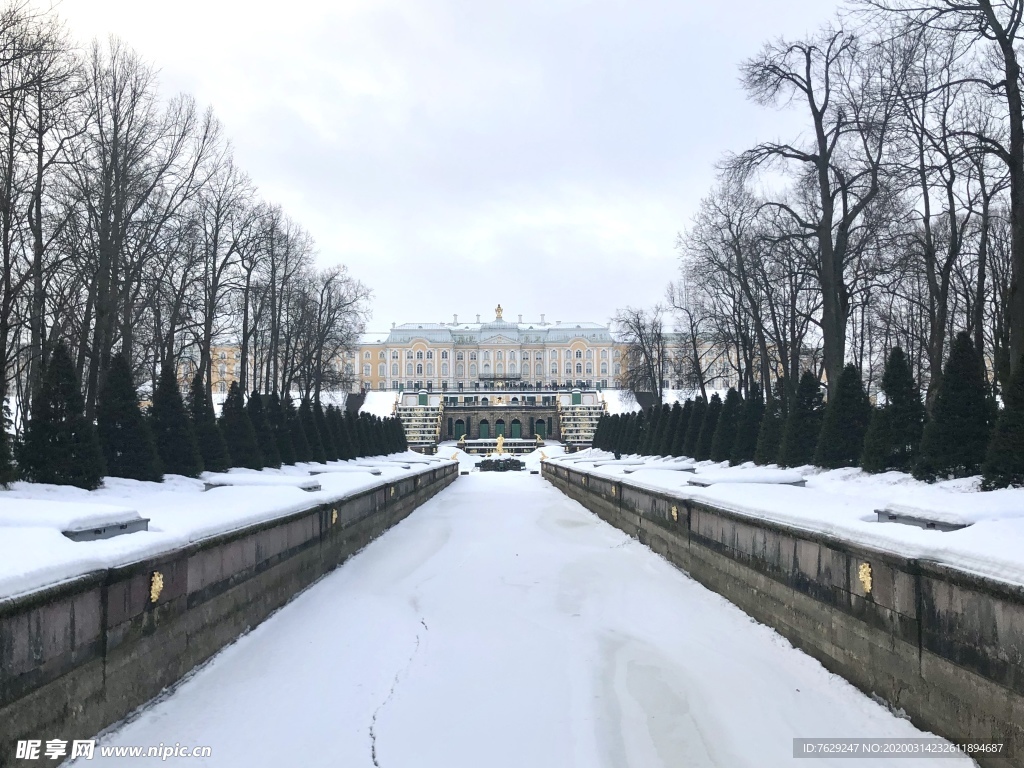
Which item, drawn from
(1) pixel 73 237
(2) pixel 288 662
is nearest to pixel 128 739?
(2) pixel 288 662

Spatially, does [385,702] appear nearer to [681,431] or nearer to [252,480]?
[252,480]

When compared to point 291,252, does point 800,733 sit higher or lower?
lower

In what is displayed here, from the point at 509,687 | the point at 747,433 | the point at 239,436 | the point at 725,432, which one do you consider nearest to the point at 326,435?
the point at 239,436

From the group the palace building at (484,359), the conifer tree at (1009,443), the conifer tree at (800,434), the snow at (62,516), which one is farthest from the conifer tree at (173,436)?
the palace building at (484,359)

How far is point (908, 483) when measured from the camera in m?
13.6

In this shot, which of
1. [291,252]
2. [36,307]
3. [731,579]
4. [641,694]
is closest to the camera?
[641,694]

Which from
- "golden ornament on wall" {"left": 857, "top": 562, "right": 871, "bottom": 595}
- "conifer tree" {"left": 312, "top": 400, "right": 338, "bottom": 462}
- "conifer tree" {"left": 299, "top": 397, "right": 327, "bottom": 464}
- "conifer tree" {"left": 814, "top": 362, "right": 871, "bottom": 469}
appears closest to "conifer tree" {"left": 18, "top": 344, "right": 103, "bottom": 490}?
"golden ornament on wall" {"left": 857, "top": 562, "right": 871, "bottom": 595}

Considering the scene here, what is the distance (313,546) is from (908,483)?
9.58 meters

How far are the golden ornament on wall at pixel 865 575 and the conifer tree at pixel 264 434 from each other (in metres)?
18.8

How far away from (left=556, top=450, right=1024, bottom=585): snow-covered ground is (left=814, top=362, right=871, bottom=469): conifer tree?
502 millimetres

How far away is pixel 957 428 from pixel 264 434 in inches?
695

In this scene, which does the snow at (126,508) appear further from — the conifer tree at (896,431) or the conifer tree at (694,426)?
the conifer tree at (694,426)

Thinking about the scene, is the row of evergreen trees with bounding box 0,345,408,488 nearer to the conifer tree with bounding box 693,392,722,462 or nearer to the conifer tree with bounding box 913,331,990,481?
the conifer tree with bounding box 913,331,990,481

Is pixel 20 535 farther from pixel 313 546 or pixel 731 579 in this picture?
pixel 731 579
